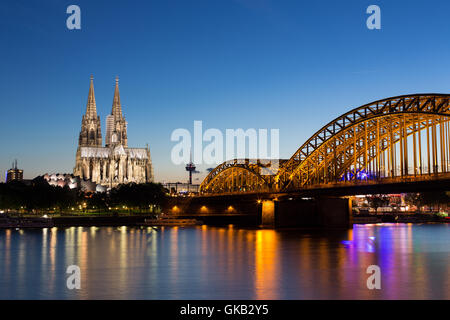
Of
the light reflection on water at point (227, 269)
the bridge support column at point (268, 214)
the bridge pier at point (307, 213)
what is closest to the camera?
the light reflection on water at point (227, 269)

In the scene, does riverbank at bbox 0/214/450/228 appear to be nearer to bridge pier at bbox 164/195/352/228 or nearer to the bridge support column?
bridge pier at bbox 164/195/352/228

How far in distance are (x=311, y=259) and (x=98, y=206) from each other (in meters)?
113

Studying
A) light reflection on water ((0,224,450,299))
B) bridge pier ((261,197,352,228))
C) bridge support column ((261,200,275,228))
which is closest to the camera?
light reflection on water ((0,224,450,299))

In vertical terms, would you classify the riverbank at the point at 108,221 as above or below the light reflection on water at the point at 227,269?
above

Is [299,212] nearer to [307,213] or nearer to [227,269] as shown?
[307,213]

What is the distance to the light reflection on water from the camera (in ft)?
102

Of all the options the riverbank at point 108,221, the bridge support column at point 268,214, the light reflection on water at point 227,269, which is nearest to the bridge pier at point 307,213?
the bridge support column at point 268,214

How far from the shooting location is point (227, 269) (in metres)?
41.5

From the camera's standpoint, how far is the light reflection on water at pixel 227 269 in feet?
102

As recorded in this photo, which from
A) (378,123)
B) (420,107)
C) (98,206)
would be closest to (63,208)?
(98,206)

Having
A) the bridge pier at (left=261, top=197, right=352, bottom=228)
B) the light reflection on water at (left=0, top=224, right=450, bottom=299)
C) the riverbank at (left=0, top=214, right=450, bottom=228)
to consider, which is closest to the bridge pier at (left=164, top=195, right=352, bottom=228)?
the bridge pier at (left=261, top=197, right=352, bottom=228)

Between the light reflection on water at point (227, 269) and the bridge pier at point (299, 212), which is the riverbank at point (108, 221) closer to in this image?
the bridge pier at point (299, 212)

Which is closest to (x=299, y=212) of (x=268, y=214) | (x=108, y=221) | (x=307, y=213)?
(x=307, y=213)
